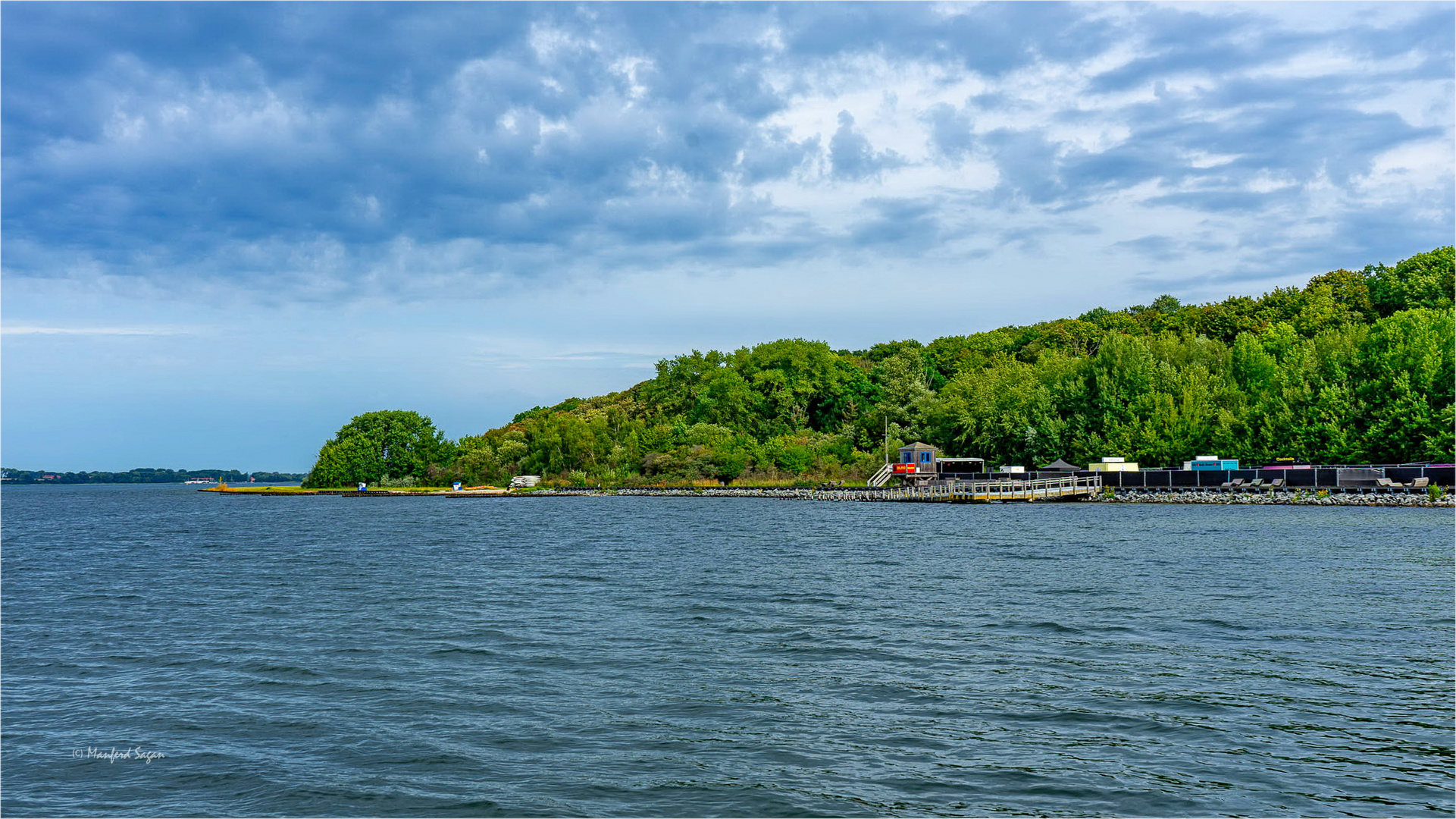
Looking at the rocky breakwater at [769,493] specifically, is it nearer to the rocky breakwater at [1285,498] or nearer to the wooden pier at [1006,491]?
the wooden pier at [1006,491]

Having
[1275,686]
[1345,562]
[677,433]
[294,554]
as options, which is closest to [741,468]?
[677,433]

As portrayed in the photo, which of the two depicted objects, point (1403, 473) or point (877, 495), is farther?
point (877, 495)

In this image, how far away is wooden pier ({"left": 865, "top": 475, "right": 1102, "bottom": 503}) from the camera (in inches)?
3376

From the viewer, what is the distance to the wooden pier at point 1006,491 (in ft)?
281

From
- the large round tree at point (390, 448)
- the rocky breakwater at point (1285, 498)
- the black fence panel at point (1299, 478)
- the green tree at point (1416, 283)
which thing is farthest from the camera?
the large round tree at point (390, 448)

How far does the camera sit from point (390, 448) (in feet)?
509

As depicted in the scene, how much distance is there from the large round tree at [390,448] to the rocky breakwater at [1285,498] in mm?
106895

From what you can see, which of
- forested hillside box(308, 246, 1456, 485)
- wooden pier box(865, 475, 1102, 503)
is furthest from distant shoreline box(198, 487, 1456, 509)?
forested hillside box(308, 246, 1456, 485)

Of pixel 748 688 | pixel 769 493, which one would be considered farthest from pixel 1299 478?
pixel 748 688

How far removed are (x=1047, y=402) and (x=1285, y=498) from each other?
27.8 m

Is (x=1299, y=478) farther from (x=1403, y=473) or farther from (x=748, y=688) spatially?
(x=748, y=688)

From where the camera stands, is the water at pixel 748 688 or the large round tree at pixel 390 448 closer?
the water at pixel 748 688

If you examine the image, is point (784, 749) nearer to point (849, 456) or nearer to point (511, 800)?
point (511, 800)

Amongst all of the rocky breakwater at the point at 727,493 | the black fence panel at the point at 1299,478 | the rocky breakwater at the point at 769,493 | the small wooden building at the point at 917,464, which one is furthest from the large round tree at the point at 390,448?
the black fence panel at the point at 1299,478
